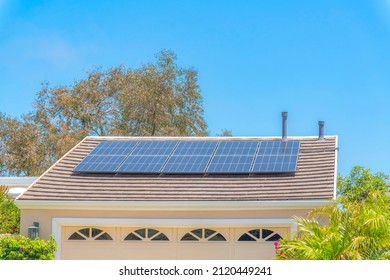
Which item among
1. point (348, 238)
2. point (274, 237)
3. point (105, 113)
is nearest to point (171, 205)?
point (274, 237)

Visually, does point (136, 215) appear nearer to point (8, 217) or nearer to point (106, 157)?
point (106, 157)

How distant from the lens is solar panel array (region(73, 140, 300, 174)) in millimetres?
23906

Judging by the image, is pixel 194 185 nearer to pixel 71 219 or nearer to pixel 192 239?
pixel 192 239

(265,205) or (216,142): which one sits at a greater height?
(216,142)

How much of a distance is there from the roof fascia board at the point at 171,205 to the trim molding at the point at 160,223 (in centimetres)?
33

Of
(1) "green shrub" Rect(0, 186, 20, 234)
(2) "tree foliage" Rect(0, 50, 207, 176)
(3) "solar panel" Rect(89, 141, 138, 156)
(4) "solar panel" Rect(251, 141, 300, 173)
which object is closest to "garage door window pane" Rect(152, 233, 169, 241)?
(4) "solar panel" Rect(251, 141, 300, 173)

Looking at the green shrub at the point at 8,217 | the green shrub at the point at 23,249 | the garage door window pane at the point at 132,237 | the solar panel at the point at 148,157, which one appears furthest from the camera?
the green shrub at the point at 8,217

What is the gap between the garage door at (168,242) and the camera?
21797 millimetres

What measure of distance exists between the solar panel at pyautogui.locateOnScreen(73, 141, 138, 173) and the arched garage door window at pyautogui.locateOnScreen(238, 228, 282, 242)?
16.6 feet

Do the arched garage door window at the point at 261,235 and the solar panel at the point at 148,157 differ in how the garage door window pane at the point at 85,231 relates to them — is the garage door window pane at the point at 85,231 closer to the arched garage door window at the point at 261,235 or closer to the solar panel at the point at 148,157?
the solar panel at the point at 148,157

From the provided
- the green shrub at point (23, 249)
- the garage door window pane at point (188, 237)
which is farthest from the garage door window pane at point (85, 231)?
the garage door window pane at point (188, 237)
